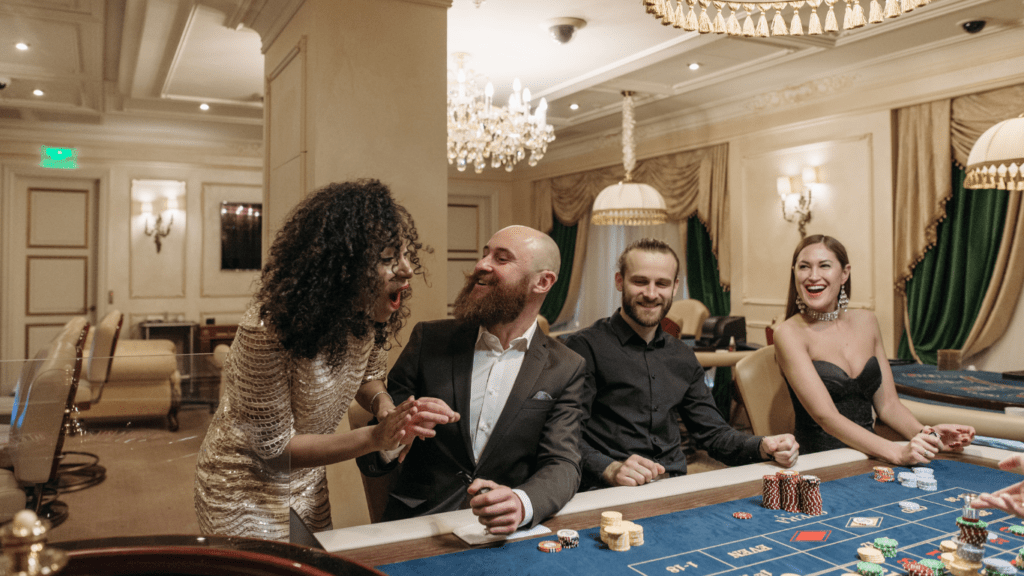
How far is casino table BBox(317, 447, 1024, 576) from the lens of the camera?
48.1 inches

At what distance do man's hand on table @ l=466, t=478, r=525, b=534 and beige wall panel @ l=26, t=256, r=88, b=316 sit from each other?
8.44 m

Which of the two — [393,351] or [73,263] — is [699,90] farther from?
[73,263]

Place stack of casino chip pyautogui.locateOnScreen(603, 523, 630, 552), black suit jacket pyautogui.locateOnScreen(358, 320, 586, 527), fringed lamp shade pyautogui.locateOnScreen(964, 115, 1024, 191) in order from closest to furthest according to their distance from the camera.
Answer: stack of casino chip pyautogui.locateOnScreen(603, 523, 630, 552) → black suit jacket pyautogui.locateOnScreen(358, 320, 586, 527) → fringed lamp shade pyautogui.locateOnScreen(964, 115, 1024, 191)

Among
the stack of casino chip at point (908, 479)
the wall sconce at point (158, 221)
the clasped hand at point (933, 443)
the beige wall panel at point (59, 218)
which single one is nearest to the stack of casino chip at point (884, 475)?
the stack of casino chip at point (908, 479)

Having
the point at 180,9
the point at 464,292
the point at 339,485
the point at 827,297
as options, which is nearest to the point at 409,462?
the point at 464,292

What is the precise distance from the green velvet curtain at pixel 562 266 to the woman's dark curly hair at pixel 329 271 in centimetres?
739

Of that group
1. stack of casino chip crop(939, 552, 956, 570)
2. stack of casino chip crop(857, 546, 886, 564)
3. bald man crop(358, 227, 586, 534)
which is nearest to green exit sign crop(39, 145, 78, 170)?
bald man crop(358, 227, 586, 534)

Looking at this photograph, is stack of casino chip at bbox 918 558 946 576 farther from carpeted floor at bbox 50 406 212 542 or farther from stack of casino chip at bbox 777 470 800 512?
carpeted floor at bbox 50 406 212 542

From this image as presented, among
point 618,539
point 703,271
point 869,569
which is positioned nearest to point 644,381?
point 618,539

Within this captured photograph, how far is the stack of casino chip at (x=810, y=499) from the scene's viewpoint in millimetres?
1494

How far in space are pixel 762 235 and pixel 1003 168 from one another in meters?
3.03

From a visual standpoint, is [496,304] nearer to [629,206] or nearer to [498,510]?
[498,510]

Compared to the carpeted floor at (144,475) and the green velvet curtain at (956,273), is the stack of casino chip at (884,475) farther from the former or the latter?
the green velvet curtain at (956,273)

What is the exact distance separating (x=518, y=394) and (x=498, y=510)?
0.57 metres
